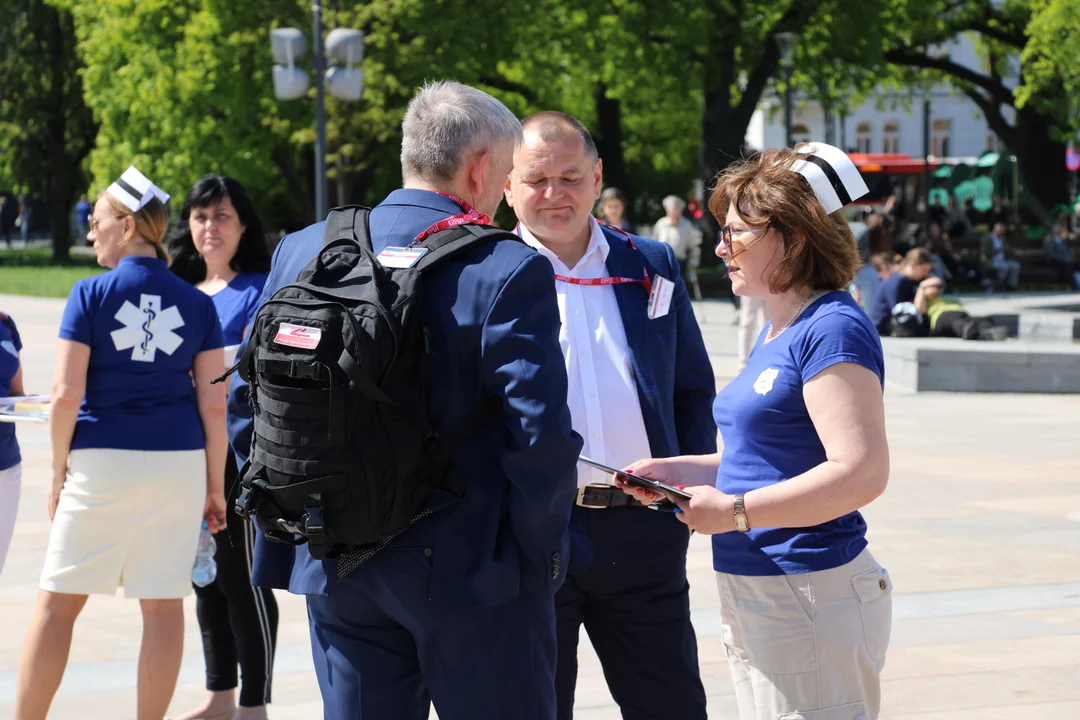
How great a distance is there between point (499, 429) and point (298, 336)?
45 centimetres

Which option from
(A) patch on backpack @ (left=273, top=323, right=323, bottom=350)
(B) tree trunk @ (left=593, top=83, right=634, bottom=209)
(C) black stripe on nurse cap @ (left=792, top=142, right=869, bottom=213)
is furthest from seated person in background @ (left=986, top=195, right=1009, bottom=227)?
(A) patch on backpack @ (left=273, top=323, right=323, bottom=350)

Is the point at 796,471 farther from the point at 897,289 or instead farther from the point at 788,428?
the point at 897,289

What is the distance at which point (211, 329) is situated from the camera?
4652 mm

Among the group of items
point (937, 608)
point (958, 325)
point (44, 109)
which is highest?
point (44, 109)

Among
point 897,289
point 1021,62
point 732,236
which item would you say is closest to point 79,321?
point 732,236

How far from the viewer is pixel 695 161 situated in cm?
4834

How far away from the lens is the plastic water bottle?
4980mm

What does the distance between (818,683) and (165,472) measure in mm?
2364

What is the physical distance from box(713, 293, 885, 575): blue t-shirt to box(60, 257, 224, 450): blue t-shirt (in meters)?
2.05

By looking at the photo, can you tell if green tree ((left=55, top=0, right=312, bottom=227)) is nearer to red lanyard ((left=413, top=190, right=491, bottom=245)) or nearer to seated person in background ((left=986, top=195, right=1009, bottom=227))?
seated person in background ((left=986, top=195, right=1009, bottom=227))

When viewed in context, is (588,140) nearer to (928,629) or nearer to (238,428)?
(238,428)

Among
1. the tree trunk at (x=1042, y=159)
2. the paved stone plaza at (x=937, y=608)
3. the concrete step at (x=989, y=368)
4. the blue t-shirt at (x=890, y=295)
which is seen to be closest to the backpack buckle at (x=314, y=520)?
the paved stone plaza at (x=937, y=608)

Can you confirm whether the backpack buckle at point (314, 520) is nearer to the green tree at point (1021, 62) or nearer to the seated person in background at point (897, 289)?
the seated person in background at point (897, 289)

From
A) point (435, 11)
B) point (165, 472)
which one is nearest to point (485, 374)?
point (165, 472)
